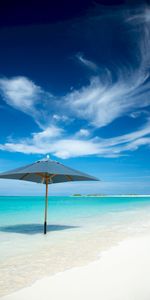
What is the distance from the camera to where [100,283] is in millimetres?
3566

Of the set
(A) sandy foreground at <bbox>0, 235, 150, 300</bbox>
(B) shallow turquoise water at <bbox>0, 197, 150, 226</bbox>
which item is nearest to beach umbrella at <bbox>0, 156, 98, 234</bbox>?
(A) sandy foreground at <bbox>0, 235, 150, 300</bbox>

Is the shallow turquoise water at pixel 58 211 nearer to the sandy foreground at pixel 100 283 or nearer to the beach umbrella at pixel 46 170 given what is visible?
the beach umbrella at pixel 46 170

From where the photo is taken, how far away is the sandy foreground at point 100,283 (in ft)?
10.3

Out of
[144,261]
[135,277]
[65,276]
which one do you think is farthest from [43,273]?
[144,261]

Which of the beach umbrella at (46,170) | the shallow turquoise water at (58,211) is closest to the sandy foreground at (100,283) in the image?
the beach umbrella at (46,170)

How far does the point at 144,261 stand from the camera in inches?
185

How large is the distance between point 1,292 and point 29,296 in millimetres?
412

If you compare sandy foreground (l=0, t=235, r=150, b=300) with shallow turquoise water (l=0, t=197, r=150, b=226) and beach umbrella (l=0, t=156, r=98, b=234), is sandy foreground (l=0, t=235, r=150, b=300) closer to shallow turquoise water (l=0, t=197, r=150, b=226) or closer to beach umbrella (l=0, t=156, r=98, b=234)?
beach umbrella (l=0, t=156, r=98, b=234)

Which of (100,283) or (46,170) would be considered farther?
(46,170)

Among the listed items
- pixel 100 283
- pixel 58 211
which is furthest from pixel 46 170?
pixel 58 211

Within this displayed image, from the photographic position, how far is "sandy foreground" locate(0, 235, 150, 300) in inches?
124

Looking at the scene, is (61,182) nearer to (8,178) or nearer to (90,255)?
(8,178)

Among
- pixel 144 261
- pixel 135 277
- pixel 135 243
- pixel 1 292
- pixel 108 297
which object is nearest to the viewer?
pixel 108 297

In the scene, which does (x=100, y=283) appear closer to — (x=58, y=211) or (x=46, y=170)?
(x=46, y=170)
